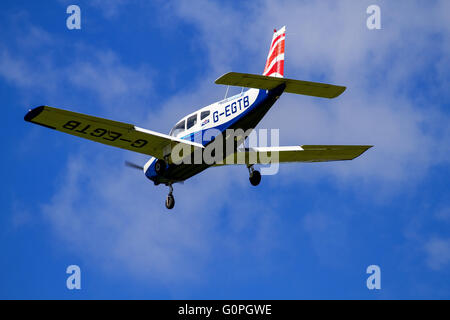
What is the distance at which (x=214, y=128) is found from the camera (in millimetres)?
24531

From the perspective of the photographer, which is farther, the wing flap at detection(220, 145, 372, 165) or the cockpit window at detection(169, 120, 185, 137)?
the wing flap at detection(220, 145, 372, 165)

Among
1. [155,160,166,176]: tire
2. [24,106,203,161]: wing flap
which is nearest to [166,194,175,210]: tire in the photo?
[155,160,166,176]: tire

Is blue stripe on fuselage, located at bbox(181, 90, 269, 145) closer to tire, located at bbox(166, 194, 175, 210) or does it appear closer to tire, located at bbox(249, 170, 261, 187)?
tire, located at bbox(249, 170, 261, 187)

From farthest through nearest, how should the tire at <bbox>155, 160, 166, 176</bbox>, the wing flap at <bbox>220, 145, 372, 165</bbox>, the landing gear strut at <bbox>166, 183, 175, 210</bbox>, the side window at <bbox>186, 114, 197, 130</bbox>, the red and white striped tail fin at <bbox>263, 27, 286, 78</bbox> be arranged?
the landing gear strut at <bbox>166, 183, 175, 210</bbox> → the wing flap at <bbox>220, 145, 372, 165</bbox> → the tire at <bbox>155, 160, 166, 176</bbox> → the side window at <bbox>186, 114, 197, 130</bbox> → the red and white striped tail fin at <bbox>263, 27, 286, 78</bbox>

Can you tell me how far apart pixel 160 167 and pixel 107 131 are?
8.56 ft

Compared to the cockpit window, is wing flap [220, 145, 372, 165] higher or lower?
lower

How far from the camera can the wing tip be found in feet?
74.6

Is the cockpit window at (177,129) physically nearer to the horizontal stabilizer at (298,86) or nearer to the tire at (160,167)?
the tire at (160,167)

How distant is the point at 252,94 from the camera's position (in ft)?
77.4

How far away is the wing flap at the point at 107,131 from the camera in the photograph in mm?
23109

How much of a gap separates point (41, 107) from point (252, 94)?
252 inches
